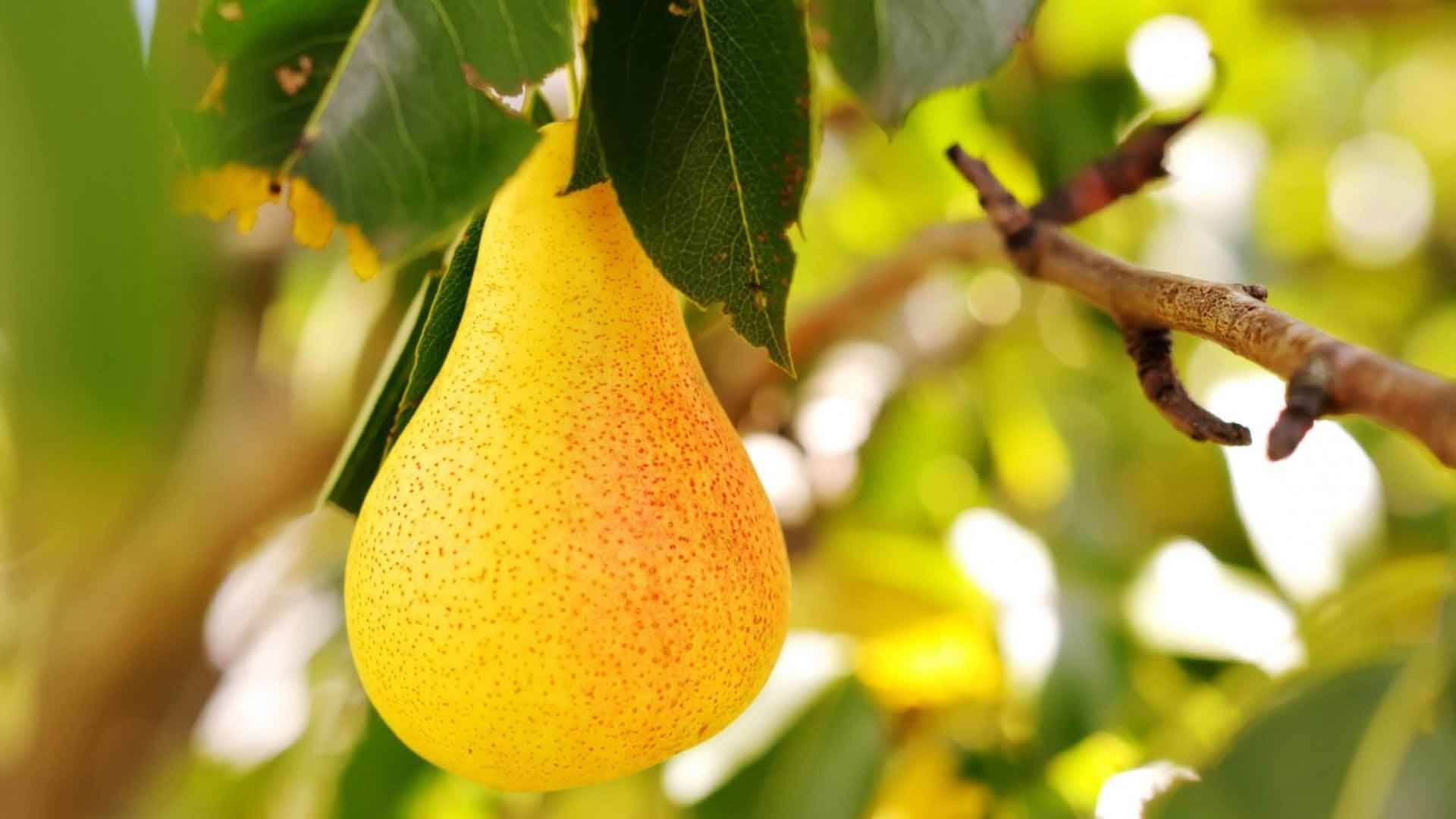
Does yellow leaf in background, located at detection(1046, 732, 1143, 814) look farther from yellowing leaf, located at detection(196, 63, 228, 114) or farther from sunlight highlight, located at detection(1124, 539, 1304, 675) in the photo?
yellowing leaf, located at detection(196, 63, 228, 114)

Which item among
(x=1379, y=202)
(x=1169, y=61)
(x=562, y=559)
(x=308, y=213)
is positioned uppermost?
(x=308, y=213)

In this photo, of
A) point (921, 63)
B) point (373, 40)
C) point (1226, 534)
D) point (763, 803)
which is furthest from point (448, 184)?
point (1226, 534)

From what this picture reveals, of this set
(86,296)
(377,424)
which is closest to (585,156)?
(377,424)

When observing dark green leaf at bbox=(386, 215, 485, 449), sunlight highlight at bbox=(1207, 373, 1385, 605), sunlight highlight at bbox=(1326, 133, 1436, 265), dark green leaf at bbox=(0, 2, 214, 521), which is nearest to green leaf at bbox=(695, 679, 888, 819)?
sunlight highlight at bbox=(1207, 373, 1385, 605)

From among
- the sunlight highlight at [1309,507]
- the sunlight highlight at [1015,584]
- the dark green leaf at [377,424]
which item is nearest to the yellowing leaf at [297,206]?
the dark green leaf at [377,424]

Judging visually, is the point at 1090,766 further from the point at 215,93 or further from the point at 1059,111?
the point at 215,93

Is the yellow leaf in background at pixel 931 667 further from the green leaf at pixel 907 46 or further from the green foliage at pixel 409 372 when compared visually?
the green leaf at pixel 907 46
